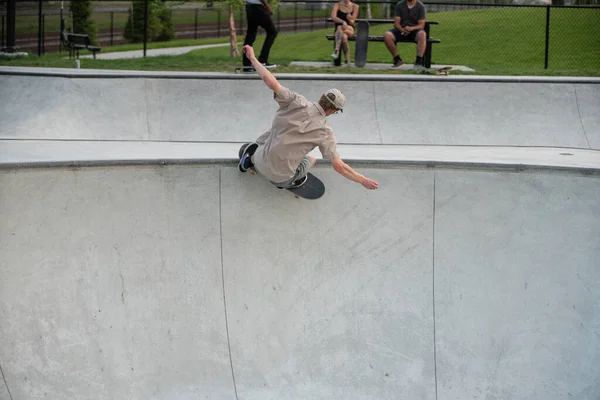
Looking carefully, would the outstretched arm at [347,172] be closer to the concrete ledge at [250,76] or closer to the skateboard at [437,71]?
the concrete ledge at [250,76]

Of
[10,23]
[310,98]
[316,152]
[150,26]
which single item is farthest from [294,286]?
[150,26]

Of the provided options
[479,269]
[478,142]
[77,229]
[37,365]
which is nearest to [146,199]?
[77,229]

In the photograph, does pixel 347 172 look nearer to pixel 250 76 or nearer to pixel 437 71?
pixel 250 76

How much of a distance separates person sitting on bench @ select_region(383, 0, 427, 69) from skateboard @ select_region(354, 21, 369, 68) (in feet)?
1.10

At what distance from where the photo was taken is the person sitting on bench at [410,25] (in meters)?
14.5

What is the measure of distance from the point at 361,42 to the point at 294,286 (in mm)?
7142

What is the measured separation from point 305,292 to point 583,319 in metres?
2.59

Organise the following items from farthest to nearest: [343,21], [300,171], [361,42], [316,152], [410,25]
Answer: [343,21] → [361,42] → [410,25] → [316,152] → [300,171]

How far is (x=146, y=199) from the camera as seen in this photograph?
27.9 feet

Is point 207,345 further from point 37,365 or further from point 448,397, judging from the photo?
point 448,397

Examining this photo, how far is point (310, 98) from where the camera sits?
488 inches

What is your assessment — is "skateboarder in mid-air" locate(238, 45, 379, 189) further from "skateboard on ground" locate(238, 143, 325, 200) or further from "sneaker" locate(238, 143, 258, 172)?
"skateboard on ground" locate(238, 143, 325, 200)

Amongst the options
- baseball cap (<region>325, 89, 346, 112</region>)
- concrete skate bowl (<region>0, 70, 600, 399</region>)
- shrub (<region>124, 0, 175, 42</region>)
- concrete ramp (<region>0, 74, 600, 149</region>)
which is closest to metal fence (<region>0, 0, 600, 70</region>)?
concrete ramp (<region>0, 74, 600, 149</region>)

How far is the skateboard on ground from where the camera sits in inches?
329
